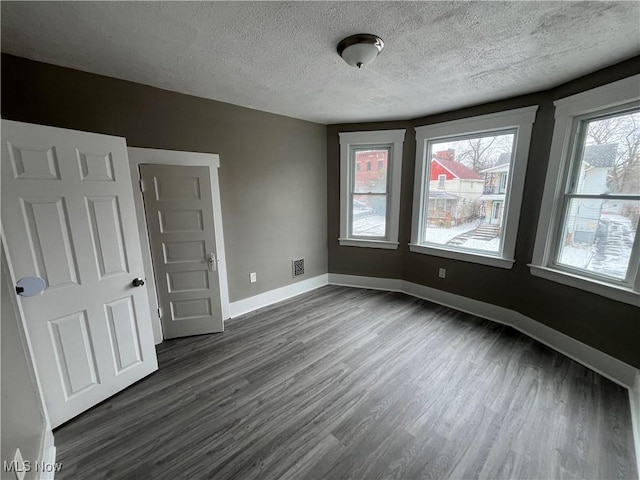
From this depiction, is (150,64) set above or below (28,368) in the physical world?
above

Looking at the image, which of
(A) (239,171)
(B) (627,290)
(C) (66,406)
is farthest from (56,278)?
(B) (627,290)

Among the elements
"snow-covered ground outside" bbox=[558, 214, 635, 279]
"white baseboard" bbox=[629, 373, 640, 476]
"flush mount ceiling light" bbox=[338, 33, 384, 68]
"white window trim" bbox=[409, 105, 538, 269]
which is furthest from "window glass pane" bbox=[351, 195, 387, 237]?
"white baseboard" bbox=[629, 373, 640, 476]

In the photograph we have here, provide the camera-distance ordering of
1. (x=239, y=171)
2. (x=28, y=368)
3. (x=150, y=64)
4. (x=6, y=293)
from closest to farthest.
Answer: (x=6, y=293) → (x=28, y=368) → (x=150, y=64) → (x=239, y=171)

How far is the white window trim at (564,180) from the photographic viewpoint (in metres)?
1.98

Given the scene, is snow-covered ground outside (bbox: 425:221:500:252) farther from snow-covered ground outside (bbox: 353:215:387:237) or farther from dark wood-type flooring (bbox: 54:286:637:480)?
dark wood-type flooring (bbox: 54:286:637:480)

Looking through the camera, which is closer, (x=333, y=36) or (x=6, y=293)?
(x=6, y=293)

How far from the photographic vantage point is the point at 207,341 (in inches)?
107

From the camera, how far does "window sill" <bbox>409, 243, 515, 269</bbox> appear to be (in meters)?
2.96

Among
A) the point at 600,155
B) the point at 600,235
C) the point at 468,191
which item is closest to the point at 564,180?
the point at 600,155

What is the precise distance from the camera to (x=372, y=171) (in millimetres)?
3846

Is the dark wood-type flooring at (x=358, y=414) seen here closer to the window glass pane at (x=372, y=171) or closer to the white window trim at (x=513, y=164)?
the white window trim at (x=513, y=164)

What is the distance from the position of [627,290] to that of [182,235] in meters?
3.93

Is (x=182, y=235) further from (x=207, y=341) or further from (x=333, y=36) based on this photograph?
(x=333, y=36)

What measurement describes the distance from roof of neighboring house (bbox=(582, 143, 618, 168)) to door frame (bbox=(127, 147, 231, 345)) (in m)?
3.61
